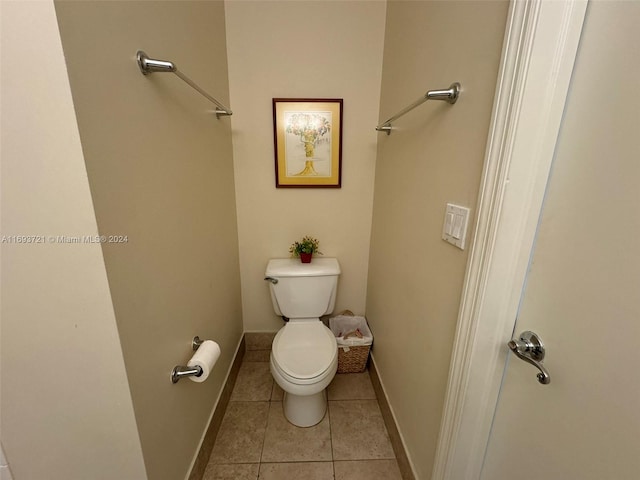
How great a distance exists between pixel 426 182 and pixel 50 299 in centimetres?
114

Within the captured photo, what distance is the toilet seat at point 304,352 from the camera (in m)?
1.18

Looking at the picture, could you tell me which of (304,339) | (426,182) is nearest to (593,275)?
(426,182)

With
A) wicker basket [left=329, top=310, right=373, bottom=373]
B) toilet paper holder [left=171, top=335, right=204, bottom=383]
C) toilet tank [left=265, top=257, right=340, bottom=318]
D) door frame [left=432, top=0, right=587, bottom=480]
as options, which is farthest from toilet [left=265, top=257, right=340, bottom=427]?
door frame [left=432, top=0, right=587, bottom=480]

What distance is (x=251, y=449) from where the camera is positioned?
122 centimetres

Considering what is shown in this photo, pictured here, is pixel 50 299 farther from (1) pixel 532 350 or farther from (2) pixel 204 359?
(1) pixel 532 350

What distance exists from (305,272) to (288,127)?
2.87 ft

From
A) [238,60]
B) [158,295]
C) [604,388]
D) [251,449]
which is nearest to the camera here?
[604,388]

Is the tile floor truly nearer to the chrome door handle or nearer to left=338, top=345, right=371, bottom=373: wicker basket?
left=338, top=345, right=371, bottom=373: wicker basket

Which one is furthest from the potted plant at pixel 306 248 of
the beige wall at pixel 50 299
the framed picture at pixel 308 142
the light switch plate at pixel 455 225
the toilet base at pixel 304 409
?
the beige wall at pixel 50 299

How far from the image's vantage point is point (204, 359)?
2.89 ft

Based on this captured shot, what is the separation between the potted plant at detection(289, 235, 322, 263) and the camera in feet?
5.14

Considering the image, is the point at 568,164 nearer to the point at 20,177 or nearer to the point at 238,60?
the point at 20,177

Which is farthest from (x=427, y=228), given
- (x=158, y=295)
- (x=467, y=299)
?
(x=158, y=295)

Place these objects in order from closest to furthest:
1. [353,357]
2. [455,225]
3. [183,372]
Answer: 1. [455,225]
2. [183,372]
3. [353,357]
